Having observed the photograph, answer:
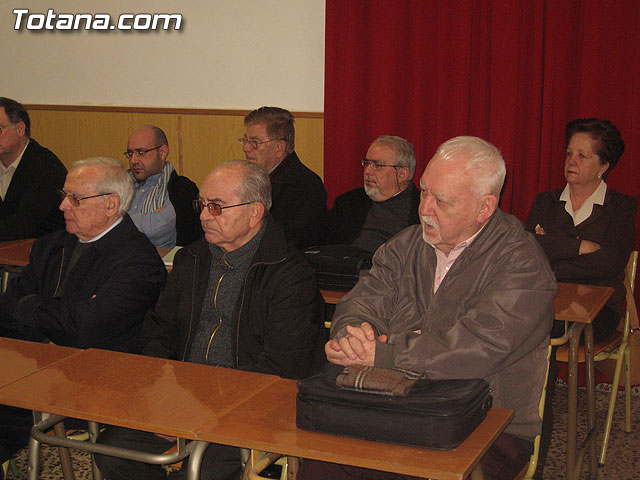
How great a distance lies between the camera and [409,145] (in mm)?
4441

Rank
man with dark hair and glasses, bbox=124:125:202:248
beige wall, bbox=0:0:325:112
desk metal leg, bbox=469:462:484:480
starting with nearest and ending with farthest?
desk metal leg, bbox=469:462:484:480 < man with dark hair and glasses, bbox=124:125:202:248 < beige wall, bbox=0:0:325:112

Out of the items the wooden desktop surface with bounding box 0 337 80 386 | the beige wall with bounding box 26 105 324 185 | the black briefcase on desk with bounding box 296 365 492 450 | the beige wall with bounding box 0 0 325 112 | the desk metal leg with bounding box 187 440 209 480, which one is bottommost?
the desk metal leg with bounding box 187 440 209 480

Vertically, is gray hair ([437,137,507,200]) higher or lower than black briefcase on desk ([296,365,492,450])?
higher

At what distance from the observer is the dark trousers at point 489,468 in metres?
2.08

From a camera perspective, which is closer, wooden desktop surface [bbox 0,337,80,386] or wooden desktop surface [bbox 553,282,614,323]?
wooden desktop surface [bbox 0,337,80,386]

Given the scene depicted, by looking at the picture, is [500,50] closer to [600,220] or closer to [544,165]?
[544,165]

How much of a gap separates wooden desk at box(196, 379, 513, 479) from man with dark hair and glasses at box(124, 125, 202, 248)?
8.51ft

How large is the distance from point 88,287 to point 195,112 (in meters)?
2.83

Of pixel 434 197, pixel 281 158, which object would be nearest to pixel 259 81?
pixel 281 158

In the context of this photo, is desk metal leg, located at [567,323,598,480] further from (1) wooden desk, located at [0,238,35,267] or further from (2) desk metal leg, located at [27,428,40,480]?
(1) wooden desk, located at [0,238,35,267]

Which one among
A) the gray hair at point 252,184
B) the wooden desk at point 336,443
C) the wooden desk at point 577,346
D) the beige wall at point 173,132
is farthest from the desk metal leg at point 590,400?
the beige wall at point 173,132

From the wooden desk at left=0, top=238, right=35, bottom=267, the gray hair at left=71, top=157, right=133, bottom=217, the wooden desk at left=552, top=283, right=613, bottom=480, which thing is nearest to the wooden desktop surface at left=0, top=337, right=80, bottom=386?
the gray hair at left=71, top=157, right=133, bottom=217

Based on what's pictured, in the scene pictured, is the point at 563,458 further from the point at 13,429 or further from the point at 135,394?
the point at 13,429

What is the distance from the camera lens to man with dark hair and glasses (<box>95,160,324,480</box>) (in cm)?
259
